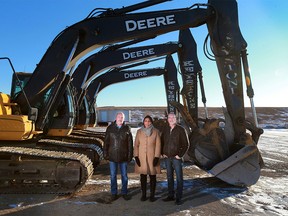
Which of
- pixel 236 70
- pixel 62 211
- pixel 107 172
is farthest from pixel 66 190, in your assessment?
pixel 236 70

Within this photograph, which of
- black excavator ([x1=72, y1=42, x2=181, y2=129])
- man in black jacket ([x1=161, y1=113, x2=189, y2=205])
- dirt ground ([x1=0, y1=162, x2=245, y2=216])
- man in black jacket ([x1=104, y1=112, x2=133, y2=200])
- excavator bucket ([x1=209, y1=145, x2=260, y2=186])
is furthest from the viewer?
black excavator ([x1=72, y1=42, x2=181, y2=129])

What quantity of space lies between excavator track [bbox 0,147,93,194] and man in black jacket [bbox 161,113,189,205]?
1.56 m

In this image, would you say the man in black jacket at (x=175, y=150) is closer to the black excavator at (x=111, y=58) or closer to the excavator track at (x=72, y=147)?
the excavator track at (x=72, y=147)

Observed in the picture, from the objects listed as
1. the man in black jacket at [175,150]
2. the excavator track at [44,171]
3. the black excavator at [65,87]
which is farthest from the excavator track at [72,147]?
the man in black jacket at [175,150]

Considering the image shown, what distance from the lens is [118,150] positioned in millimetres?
5273

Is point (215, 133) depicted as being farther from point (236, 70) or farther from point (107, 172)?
point (107, 172)

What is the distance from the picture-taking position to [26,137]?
20.0 feet

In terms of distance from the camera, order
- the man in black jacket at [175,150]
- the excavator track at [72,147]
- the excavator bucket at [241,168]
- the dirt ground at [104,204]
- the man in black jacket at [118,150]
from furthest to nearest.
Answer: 1. the excavator track at [72,147]
2. the excavator bucket at [241,168]
3. the man in black jacket at [118,150]
4. the man in black jacket at [175,150]
5. the dirt ground at [104,204]

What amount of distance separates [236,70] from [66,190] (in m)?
4.47

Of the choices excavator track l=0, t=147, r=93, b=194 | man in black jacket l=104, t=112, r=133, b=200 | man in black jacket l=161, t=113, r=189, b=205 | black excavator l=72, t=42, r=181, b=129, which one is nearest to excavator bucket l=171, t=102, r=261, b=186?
man in black jacket l=161, t=113, r=189, b=205

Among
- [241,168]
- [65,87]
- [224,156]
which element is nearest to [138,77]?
[65,87]

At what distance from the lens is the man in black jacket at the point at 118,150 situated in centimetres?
528

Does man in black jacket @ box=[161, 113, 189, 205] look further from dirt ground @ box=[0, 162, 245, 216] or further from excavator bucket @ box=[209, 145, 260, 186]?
excavator bucket @ box=[209, 145, 260, 186]

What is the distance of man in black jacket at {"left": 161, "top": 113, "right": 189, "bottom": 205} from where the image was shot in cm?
508
